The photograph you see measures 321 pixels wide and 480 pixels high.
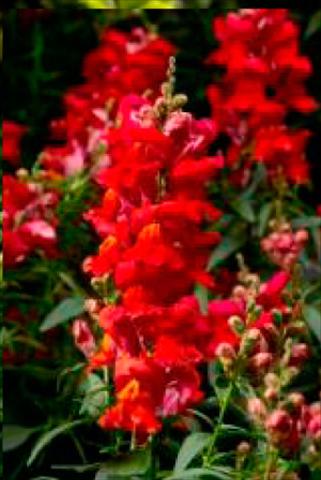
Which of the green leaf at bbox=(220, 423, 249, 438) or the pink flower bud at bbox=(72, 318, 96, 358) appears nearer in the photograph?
the green leaf at bbox=(220, 423, 249, 438)

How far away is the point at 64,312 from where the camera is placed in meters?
2.24

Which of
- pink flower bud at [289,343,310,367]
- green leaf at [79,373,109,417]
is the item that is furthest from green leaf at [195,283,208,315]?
pink flower bud at [289,343,310,367]

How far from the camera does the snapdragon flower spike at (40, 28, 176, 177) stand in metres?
2.63

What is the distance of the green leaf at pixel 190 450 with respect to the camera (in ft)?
5.20

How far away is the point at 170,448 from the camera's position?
177 cm

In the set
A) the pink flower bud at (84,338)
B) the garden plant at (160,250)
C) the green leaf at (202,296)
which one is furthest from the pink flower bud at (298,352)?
the green leaf at (202,296)

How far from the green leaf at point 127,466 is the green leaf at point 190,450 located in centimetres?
5

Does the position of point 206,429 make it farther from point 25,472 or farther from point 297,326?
point 297,326

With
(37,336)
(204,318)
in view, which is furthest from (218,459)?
(37,336)

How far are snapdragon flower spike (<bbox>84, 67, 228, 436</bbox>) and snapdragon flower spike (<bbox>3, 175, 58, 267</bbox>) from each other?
543mm

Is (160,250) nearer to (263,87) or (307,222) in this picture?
(307,222)

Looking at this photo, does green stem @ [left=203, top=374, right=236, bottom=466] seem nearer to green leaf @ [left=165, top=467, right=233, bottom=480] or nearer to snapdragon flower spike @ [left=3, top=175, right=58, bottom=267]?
green leaf @ [left=165, top=467, right=233, bottom=480]

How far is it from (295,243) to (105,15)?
4.87 feet

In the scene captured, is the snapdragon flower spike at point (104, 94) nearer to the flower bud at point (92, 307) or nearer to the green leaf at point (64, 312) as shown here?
the green leaf at point (64, 312)
